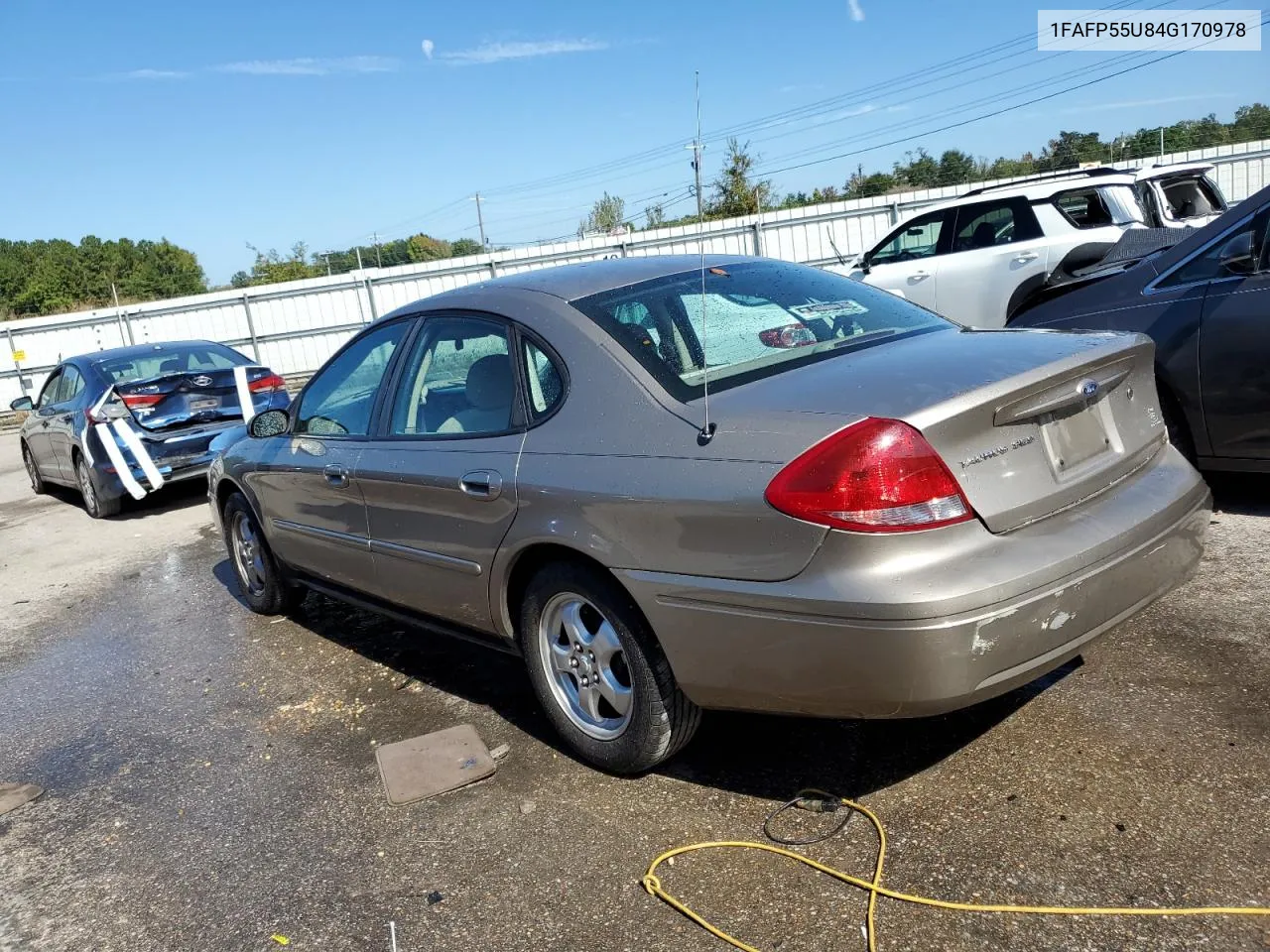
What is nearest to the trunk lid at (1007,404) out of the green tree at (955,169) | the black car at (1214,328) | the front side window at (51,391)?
the black car at (1214,328)

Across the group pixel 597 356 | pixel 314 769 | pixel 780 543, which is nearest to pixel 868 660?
pixel 780 543

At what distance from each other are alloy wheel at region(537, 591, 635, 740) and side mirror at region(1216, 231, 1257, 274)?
3.84 m

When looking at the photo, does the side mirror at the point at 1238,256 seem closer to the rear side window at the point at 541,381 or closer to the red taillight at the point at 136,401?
the rear side window at the point at 541,381

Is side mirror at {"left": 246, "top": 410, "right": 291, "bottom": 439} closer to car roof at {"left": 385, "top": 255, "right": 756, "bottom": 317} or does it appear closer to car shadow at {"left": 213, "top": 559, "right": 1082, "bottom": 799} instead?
car roof at {"left": 385, "top": 255, "right": 756, "bottom": 317}

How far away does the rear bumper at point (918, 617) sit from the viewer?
248cm

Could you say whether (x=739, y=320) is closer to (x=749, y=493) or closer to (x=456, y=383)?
(x=749, y=493)

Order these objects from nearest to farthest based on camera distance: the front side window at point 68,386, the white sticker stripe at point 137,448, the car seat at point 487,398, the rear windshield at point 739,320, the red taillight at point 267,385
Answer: the rear windshield at point 739,320 < the car seat at point 487,398 < the white sticker stripe at point 137,448 < the red taillight at point 267,385 < the front side window at point 68,386

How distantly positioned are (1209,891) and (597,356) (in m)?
2.18

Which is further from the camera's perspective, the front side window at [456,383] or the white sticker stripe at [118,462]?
the white sticker stripe at [118,462]

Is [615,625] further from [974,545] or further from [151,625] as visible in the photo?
[151,625]

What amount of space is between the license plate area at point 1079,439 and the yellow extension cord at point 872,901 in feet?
3.64

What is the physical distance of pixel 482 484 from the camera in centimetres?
342

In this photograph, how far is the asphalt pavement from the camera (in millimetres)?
2566

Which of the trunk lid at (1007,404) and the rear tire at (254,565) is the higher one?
the trunk lid at (1007,404)
